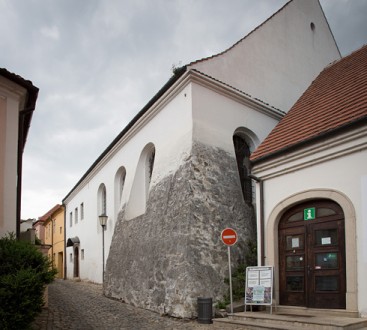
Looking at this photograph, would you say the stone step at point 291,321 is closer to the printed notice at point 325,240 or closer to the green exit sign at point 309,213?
the printed notice at point 325,240

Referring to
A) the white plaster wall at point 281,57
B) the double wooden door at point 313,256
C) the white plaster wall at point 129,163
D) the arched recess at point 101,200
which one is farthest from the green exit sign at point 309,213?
the arched recess at point 101,200

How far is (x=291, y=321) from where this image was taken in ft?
27.2

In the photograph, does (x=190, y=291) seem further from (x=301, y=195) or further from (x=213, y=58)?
(x=213, y=58)

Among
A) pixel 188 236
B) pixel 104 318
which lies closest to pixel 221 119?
pixel 188 236

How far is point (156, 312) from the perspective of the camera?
11.0 meters

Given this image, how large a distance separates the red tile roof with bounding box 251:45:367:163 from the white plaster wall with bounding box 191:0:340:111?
83.7 inches

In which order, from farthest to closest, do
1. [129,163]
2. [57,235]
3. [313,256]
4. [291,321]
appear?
1. [57,235]
2. [129,163]
3. [313,256]
4. [291,321]

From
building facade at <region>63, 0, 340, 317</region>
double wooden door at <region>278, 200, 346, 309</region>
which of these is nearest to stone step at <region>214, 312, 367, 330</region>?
double wooden door at <region>278, 200, 346, 309</region>

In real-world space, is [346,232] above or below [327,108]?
below

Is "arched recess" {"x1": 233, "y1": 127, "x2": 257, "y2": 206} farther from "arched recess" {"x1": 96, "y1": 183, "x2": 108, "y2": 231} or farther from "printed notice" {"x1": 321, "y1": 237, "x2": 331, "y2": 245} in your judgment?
"arched recess" {"x1": 96, "y1": 183, "x2": 108, "y2": 231}

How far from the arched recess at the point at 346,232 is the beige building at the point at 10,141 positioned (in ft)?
20.7

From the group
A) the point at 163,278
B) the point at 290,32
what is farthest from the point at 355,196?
the point at 290,32

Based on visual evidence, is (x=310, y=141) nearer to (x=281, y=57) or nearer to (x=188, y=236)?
(x=188, y=236)

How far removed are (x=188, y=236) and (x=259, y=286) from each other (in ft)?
7.23
